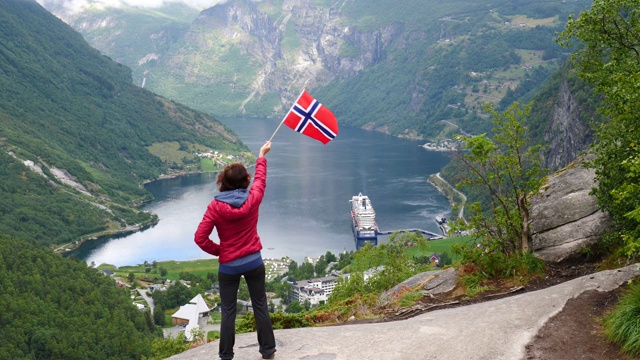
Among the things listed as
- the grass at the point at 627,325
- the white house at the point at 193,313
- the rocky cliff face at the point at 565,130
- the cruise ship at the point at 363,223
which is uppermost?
the rocky cliff face at the point at 565,130

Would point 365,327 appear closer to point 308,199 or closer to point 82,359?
point 82,359

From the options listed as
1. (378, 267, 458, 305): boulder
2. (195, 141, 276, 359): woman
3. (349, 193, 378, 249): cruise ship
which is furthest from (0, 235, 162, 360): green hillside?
(195, 141, 276, 359): woman

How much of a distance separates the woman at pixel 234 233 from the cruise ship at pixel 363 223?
91.6m

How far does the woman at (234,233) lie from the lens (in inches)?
366

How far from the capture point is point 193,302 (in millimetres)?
78625

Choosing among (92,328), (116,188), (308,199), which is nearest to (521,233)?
(92,328)

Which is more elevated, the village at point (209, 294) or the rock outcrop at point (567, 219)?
the rock outcrop at point (567, 219)

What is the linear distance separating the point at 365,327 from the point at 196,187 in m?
159

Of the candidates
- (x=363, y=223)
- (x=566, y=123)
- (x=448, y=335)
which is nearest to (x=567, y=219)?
(x=448, y=335)

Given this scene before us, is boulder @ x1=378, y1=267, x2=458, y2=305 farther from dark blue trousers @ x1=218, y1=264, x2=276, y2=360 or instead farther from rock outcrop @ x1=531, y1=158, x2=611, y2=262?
dark blue trousers @ x1=218, y1=264, x2=276, y2=360

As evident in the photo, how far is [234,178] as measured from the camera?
9.41m

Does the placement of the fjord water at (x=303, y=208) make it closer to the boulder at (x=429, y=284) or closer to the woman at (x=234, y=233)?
the boulder at (x=429, y=284)

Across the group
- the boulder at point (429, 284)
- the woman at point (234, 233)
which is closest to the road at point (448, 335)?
the woman at point (234, 233)

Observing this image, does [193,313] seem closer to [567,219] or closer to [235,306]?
[567,219]
